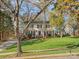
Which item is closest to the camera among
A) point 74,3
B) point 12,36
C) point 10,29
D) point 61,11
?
point 74,3

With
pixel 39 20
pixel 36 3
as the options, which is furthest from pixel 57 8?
pixel 39 20

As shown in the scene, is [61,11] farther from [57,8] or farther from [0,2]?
[0,2]

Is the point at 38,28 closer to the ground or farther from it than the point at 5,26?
closer to the ground

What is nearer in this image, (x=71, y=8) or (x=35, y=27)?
(x=71, y=8)

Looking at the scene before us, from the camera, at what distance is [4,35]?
3110 inches

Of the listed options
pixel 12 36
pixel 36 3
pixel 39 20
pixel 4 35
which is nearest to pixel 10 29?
pixel 4 35

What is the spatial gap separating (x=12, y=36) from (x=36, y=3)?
54.1 metres

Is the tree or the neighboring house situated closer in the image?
the tree

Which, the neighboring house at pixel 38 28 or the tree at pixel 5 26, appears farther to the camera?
the neighboring house at pixel 38 28

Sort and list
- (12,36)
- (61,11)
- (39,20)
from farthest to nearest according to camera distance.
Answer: (39,20), (12,36), (61,11)

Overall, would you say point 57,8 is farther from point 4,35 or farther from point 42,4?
point 4,35

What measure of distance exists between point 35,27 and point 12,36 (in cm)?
3232

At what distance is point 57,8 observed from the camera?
3162 centimetres

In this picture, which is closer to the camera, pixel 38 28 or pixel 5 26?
pixel 5 26
